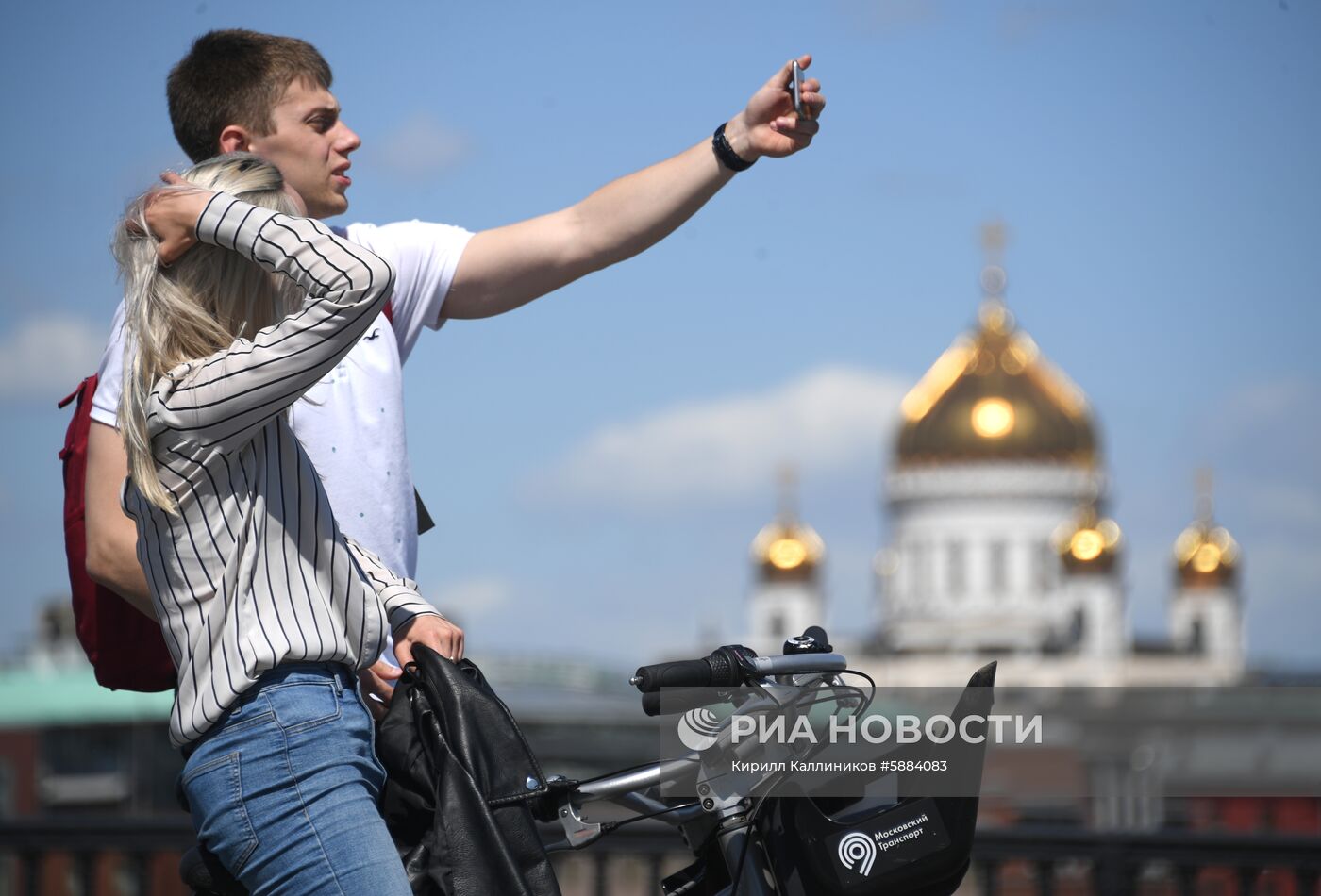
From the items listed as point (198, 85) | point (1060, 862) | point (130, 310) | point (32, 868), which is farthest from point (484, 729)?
point (32, 868)

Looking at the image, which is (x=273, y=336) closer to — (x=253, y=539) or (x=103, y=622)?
(x=253, y=539)

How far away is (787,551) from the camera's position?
70.6 meters

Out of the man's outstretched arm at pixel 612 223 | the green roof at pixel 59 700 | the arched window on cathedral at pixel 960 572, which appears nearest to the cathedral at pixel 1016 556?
the arched window on cathedral at pixel 960 572

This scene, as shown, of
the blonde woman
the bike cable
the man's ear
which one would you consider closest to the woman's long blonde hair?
the blonde woman

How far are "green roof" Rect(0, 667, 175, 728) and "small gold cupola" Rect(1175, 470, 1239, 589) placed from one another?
138 feet

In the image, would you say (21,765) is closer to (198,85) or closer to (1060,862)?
(1060,862)

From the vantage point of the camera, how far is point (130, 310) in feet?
8.16

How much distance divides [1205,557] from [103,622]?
224ft

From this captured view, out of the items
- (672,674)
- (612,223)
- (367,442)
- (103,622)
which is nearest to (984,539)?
(612,223)

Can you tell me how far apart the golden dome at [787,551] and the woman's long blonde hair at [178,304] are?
6816 centimetres

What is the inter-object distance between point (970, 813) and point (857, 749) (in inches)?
7.0

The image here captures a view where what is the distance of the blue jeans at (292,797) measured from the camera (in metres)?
2.33

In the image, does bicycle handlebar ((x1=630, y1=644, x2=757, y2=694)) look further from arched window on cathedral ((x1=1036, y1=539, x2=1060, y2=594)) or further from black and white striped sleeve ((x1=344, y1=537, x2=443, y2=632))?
arched window on cathedral ((x1=1036, y1=539, x2=1060, y2=594))

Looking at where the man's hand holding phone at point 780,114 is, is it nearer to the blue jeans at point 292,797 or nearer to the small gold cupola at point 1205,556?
the blue jeans at point 292,797
